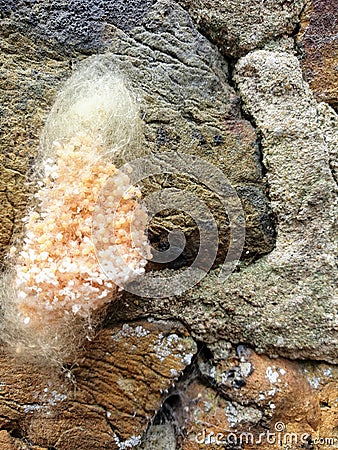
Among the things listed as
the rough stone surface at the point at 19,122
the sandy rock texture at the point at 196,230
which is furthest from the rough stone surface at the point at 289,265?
the rough stone surface at the point at 19,122

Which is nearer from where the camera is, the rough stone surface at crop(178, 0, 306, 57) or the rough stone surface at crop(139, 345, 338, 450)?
the rough stone surface at crop(139, 345, 338, 450)

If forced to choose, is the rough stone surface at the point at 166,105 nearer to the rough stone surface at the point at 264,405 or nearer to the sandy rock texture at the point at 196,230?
the sandy rock texture at the point at 196,230

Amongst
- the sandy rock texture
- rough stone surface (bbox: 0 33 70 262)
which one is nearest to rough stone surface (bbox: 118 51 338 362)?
the sandy rock texture

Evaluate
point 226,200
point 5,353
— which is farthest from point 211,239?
point 5,353

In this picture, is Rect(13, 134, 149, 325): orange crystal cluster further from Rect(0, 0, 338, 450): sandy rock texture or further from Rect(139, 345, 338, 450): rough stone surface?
Rect(139, 345, 338, 450): rough stone surface

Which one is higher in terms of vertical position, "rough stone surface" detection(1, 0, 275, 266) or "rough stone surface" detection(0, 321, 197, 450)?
"rough stone surface" detection(1, 0, 275, 266)

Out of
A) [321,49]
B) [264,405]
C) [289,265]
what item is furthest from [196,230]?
[321,49]

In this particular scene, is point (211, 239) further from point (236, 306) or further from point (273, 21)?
point (273, 21)

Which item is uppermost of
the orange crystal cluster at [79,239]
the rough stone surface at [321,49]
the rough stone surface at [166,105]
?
the rough stone surface at [321,49]
